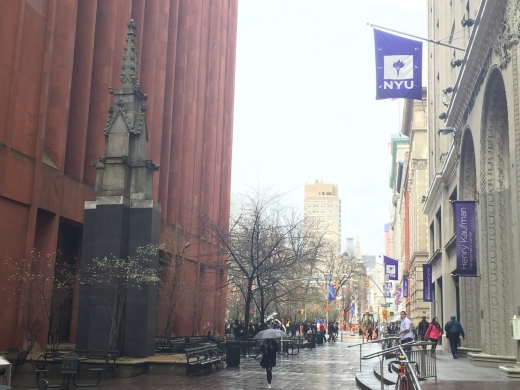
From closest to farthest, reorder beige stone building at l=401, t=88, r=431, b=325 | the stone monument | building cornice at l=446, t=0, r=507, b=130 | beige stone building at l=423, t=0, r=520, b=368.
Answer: beige stone building at l=423, t=0, r=520, b=368
building cornice at l=446, t=0, r=507, b=130
the stone monument
beige stone building at l=401, t=88, r=431, b=325

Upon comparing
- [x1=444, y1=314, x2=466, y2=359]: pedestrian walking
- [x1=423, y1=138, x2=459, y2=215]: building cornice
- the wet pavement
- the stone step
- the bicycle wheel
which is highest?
[x1=423, y1=138, x2=459, y2=215]: building cornice

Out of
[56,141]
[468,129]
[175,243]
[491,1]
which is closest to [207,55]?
[175,243]

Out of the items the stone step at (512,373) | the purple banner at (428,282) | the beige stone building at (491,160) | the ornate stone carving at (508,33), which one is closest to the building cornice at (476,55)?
the beige stone building at (491,160)

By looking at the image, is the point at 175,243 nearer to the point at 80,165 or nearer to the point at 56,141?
the point at 80,165

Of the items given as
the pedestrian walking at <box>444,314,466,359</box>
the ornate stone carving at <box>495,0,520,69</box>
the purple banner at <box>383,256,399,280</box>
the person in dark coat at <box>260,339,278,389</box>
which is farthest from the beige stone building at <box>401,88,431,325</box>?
the ornate stone carving at <box>495,0,520,69</box>

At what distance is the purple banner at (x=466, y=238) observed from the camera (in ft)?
80.1

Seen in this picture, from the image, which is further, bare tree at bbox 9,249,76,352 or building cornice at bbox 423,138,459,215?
building cornice at bbox 423,138,459,215

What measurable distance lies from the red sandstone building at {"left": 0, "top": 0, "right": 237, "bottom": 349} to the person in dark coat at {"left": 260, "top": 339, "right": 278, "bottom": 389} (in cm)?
1128

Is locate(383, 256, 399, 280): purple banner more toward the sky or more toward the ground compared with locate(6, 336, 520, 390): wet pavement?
more toward the sky

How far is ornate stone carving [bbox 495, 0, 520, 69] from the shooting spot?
56.4 feet

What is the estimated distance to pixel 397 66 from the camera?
2364 centimetres

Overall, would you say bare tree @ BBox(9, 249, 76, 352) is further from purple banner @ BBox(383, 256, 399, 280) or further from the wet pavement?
purple banner @ BBox(383, 256, 399, 280)

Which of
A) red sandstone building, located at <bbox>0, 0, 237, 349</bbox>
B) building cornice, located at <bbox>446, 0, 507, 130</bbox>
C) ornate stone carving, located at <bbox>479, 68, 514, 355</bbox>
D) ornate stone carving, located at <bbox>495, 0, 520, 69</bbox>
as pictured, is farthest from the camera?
red sandstone building, located at <bbox>0, 0, 237, 349</bbox>

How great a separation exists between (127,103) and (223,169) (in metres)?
38.0
